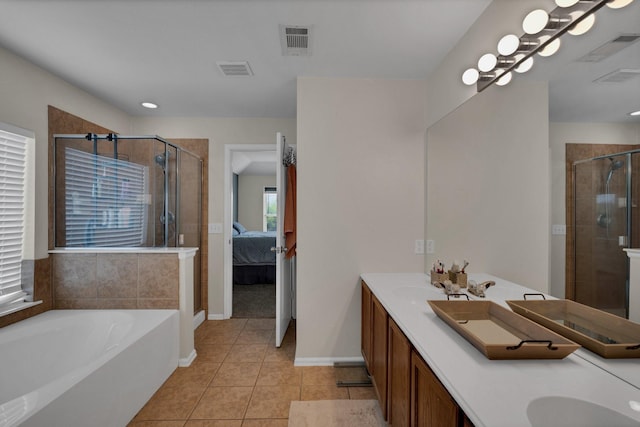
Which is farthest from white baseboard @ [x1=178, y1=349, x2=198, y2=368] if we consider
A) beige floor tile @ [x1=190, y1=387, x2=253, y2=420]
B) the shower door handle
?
the shower door handle

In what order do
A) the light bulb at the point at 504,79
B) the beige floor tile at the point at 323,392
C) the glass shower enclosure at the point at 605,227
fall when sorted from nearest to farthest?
the glass shower enclosure at the point at 605,227
the light bulb at the point at 504,79
the beige floor tile at the point at 323,392

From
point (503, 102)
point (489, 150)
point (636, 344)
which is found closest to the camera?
point (636, 344)

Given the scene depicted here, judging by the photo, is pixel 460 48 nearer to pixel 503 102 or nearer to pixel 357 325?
pixel 503 102

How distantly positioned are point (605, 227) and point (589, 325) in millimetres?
335

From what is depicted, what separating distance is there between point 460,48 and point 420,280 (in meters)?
1.63

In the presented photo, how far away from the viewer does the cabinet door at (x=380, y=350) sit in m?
1.54

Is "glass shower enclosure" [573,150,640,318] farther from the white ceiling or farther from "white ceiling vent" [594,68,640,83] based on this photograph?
the white ceiling

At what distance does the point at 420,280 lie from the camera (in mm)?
2053

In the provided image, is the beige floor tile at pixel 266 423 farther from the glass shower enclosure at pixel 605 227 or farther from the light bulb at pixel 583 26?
the light bulb at pixel 583 26

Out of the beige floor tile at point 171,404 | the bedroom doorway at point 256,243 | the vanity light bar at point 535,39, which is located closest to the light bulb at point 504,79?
the vanity light bar at point 535,39

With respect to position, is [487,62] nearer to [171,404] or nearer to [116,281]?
[171,404]

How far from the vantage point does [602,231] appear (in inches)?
33.3

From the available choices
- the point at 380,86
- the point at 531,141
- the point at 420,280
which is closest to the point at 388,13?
the point at 380,86

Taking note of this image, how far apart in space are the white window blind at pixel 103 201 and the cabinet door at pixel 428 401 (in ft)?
7.85
